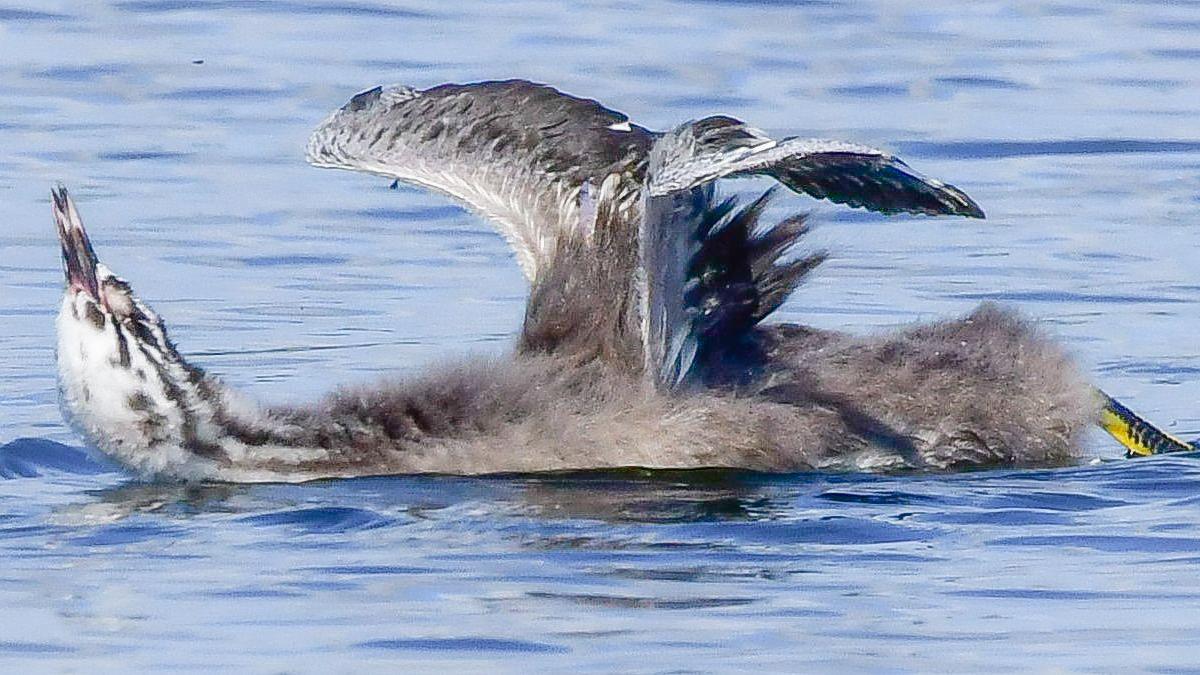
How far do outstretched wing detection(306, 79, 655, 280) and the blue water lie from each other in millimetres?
811

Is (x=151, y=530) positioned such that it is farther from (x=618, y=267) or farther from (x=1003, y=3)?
(x=1003, y=3)

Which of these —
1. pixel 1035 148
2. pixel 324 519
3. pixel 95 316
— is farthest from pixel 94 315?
pixel 1035 148

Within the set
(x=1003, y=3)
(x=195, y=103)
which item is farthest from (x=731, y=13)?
(x=195, y=103)

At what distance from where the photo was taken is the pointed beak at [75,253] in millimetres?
9961

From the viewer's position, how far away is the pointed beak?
9961mm

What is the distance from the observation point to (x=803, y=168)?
32.9ft

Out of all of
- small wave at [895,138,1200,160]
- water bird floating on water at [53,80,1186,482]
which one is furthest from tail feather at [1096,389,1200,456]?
small wave at [895,138,1200,160]

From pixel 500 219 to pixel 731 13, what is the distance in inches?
325

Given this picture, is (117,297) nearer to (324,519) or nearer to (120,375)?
(120,375)

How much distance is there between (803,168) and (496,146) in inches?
71.8

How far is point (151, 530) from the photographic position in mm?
9430

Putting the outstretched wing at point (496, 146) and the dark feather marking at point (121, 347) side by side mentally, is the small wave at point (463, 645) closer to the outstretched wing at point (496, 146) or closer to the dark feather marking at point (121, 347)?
the dark feather marking at point (121, 347)

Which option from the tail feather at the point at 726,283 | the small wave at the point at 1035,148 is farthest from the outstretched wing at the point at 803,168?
the small wave at the point at 1035,148

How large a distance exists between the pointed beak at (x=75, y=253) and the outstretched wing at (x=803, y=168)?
175 cm
